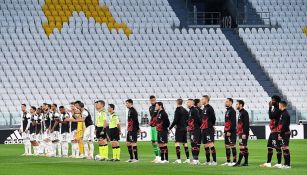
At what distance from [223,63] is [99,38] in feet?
25.3

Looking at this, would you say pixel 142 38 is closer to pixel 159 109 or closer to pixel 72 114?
pixel 72 114

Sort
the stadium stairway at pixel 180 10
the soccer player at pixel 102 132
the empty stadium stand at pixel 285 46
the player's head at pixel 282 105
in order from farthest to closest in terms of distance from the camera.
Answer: the stadium stairway at pixel 180 10, the empty stadium stand at pixel 285 46, the soccer player at pixel 102 132, the player's head at pixel 282 105

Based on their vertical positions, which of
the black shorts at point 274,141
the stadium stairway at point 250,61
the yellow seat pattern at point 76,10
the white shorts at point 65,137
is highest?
the yellow seat pattern at point 76,10

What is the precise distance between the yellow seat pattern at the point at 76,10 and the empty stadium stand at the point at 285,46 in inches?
331

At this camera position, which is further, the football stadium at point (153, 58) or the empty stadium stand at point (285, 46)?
the empty stadium stand at point (285, 46)

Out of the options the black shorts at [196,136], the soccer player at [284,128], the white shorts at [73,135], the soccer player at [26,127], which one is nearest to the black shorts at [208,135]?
the black shorts at [196,136]

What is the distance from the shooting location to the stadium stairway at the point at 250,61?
58.0 m

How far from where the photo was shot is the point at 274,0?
213 feet

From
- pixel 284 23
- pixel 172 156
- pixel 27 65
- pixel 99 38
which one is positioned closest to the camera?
pixel 172 156

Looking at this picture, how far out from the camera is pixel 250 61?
59.9 meters

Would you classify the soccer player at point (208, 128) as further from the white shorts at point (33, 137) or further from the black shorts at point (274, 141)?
the white shorts at point (33, 137)

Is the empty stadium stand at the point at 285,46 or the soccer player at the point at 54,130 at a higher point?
the empty stadium stand at the point at 285,46

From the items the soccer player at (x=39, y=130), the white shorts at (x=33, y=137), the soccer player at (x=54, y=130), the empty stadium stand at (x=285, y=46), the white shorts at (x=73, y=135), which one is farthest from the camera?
the empty stadium stand at (x=285, y=46)

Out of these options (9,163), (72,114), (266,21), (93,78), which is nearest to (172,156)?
(72,114)
